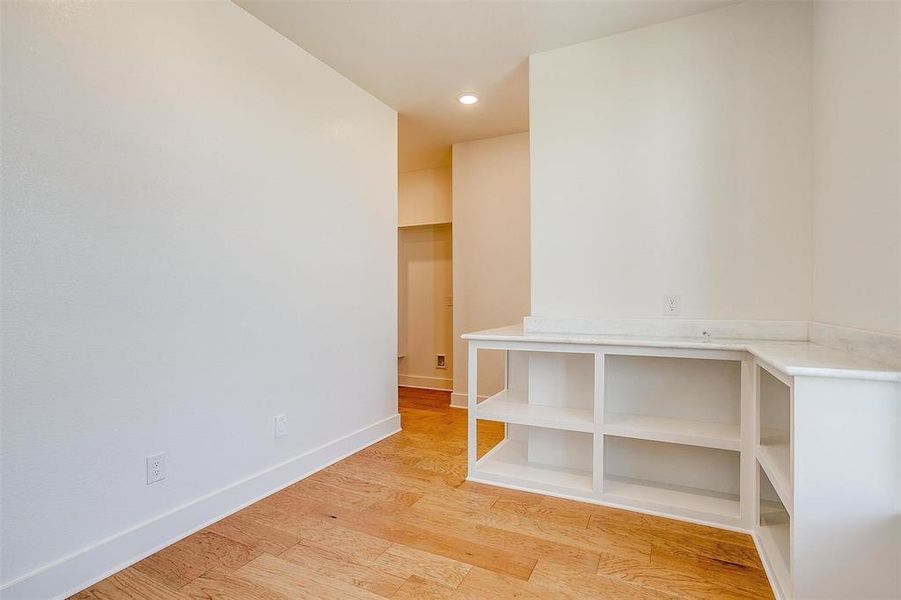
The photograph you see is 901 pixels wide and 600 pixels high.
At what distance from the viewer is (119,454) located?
170 cm

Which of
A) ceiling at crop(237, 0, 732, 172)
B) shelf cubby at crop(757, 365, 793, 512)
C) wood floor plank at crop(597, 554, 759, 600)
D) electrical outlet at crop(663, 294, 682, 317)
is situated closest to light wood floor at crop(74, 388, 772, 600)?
wood floor plank at crop(597, 554, 759, 600)

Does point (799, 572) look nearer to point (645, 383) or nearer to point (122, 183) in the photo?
point (645, 383)

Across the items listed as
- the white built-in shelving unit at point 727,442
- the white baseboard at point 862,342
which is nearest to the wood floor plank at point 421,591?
the white built-in shelving unit at point 727,442

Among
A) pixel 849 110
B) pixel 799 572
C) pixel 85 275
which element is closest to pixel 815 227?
pixel 849 110

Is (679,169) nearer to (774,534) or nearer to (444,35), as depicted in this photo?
(444,35)

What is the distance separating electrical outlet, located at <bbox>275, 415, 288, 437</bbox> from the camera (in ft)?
7.89

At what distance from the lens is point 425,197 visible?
4965mm

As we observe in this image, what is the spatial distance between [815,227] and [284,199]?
2648 mm

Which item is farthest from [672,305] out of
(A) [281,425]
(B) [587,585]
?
(A) [281,425]

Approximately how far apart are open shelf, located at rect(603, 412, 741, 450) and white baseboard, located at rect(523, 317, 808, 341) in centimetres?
44

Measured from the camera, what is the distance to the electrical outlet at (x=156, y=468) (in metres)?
1.80

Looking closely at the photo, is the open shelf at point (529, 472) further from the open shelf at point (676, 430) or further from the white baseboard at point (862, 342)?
the white baseboard at point (862, 342)

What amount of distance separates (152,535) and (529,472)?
5.87ft

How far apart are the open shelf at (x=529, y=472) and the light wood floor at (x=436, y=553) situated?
0.29ft
